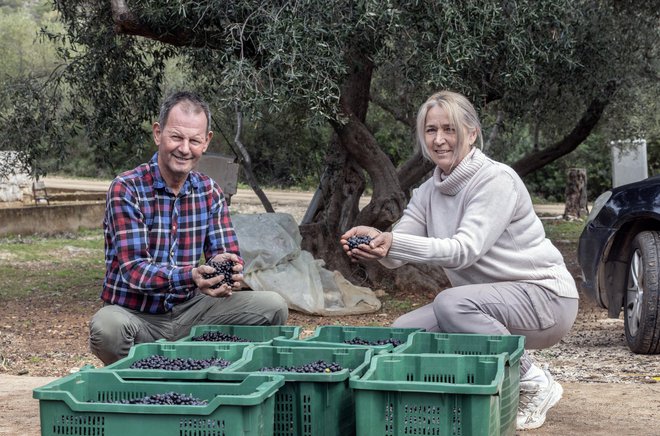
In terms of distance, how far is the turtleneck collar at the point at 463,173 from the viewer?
500 cm

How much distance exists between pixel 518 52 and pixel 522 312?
4546 mm

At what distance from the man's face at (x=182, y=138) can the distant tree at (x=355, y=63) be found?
3067 mm

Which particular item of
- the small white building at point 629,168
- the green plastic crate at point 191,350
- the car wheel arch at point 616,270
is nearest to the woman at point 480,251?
the green plastic crate at point 191,350

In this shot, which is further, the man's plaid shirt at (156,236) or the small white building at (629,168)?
the small white building at (629,168)

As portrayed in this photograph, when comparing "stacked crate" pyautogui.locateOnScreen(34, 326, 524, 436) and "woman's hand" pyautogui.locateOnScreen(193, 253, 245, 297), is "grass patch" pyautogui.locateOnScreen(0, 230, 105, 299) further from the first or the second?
"stacked crate" pyautogui.locateOnScreen(34, 326, 524, 436)

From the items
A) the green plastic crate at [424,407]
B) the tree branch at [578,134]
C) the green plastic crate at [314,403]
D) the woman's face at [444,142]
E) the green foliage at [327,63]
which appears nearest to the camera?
the green plastic crate at [424,407]

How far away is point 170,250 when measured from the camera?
16.9 ft

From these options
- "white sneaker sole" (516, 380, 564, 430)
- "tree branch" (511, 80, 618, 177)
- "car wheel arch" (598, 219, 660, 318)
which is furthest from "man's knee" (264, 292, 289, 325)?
"tree branch" (511, 80, 618, 177)

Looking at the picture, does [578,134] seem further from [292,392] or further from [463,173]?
[292,392]

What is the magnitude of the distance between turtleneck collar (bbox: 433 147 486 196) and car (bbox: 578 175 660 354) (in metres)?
2.69

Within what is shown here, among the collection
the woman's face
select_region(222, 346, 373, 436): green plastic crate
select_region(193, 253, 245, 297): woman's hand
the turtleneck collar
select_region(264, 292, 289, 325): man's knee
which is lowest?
select_region(222, 346, 373, 436): green plastic crate

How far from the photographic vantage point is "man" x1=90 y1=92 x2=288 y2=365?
4945mm

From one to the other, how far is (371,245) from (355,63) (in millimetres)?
5504

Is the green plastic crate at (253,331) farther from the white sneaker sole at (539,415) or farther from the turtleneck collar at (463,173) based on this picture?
the white sneaker sole at (539,415)
